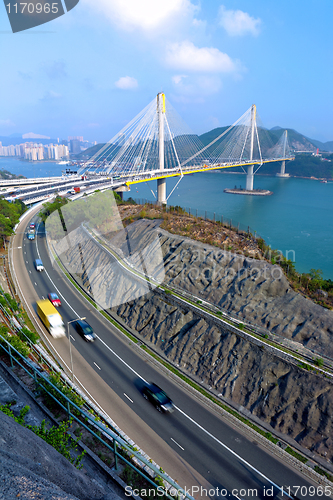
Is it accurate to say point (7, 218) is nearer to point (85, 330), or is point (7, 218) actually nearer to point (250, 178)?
point (85, 330)

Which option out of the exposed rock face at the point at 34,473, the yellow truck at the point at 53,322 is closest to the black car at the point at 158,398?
the yellow truck at the point at 53,322

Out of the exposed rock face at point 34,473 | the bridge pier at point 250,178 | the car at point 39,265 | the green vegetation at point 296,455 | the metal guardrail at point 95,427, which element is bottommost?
the green vegetation at point 296,455

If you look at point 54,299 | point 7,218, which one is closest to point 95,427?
point 54,299

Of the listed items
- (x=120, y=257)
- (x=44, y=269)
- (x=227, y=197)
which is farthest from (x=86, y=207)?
(x=227, y=197)

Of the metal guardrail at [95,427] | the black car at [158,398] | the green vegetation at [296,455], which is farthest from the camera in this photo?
the black car at [158,398]

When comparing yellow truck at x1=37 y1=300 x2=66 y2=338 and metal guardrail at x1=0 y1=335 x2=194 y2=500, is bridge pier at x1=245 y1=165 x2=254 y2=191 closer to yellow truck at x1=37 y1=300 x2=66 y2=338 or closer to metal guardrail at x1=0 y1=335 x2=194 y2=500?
yellow truck at x1=37 y1=300 x2=66 y2=338

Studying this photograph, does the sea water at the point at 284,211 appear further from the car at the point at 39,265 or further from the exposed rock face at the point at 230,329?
the car at the point at 39,265
